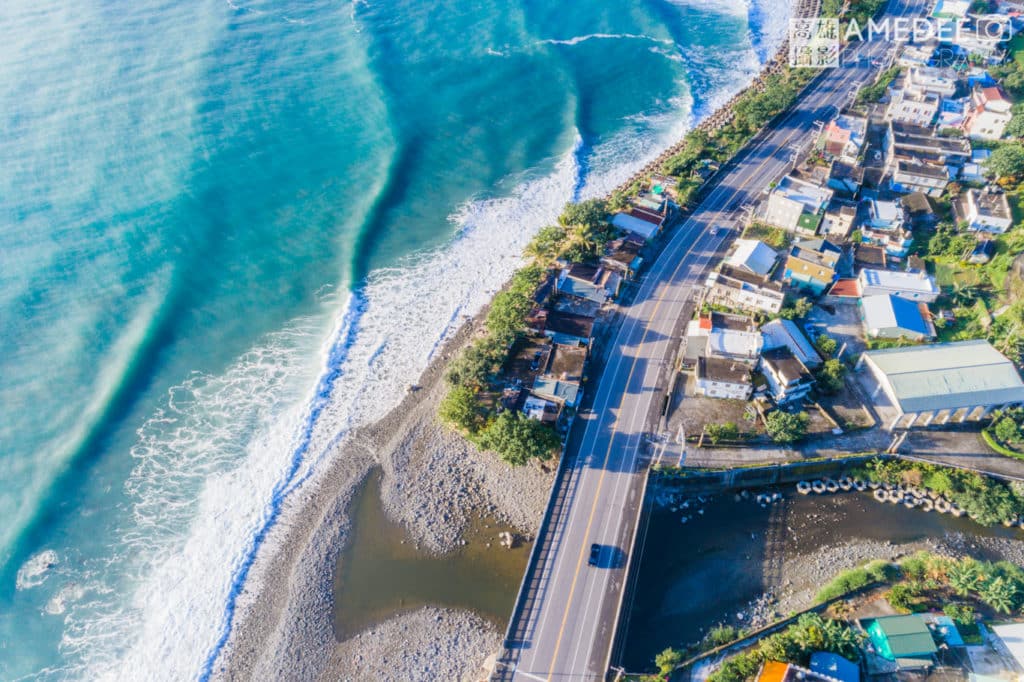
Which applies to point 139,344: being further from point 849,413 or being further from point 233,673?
point 849,413

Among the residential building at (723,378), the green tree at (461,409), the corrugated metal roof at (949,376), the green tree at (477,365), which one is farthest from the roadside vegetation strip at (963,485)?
the green tree at (461,409)

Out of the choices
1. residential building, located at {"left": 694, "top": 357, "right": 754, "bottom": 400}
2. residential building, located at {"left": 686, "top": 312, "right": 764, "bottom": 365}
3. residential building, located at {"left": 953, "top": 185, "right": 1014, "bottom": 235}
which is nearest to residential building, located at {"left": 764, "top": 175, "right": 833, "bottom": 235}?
residential building, located at {"left": 953, "top": 185, "right": 1014, "bottom": 235}

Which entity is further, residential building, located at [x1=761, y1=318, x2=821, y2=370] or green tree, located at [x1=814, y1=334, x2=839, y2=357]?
green tree, located at [x1=814, y1=334, x2=839, y2=357]

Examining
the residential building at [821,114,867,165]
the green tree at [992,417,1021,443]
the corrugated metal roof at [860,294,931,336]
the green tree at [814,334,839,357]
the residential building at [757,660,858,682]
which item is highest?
the residential building at [821,114,867,165]

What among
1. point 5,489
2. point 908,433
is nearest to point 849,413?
point 908,433

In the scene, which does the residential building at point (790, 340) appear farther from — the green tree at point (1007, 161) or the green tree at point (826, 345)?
the green tree at point (1007, 161)

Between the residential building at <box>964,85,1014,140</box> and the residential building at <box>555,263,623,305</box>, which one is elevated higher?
the residential building at <box>964,85,1014,140</box>

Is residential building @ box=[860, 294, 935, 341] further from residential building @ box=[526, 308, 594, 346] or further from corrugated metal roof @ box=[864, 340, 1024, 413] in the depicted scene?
residential building @ box=[526, 308, 594, 346]

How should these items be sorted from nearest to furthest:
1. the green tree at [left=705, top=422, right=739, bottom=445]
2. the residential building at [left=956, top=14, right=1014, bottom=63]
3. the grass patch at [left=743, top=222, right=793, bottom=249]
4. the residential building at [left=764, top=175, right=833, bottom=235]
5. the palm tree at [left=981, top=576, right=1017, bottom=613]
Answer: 1. the palm tree at [left=981, top=576, right=1017, bottom=613]
2. the green tree at [left=705, top=422, right=739, bottom=445]
3. the grass patch at [left=743, top=222, right=793, bottom=249]
4. the residential building at [left=764, top=175, right=833, bottom=235]
5. the residential building at [left=956, top=14, right=1014, bottom=63]
